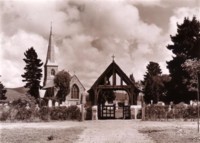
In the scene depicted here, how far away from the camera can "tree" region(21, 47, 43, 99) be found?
3049 inches

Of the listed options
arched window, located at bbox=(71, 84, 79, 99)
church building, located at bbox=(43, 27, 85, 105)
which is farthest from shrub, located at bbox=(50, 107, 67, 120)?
arched window, located at bbox=(71, 84, 79, 99)

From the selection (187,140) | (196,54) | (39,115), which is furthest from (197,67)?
(196,54)

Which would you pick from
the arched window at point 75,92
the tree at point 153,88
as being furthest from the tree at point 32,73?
the tree at point 153,88

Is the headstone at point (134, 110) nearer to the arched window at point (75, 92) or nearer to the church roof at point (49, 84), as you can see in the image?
the arched window at point (75, 92)

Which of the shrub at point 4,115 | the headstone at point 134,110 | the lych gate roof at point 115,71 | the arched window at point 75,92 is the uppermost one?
the arched window at point 75,92

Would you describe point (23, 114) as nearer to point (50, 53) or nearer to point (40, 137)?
point (40, 137)

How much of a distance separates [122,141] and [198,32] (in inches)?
1540

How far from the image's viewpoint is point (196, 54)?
159ft

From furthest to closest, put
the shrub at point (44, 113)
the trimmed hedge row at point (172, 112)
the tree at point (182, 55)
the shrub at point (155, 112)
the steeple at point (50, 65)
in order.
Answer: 1. the steeple at point (50, 65)
2. the tree at point (182, 55)
3. the shrub at point (44, 113)
4. the shrub at point (155, 112)
5. the trimmed hedge row at point (172, 112)

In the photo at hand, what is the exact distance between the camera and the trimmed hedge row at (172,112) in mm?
29984

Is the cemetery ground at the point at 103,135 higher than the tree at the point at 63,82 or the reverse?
the reverse

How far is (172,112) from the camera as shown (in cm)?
3023

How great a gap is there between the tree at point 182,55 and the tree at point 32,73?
117 ft

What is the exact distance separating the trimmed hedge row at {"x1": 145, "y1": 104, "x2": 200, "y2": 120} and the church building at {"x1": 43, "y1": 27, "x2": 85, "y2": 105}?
4799 cm
